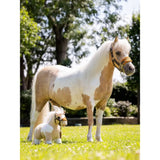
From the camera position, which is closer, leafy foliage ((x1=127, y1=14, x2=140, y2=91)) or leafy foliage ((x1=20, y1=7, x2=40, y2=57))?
leafy foliage ((x1=127, y1=14, x2=140, y2=91))

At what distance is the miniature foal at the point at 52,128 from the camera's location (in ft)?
14.5

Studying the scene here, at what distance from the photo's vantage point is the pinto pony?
4.46 m

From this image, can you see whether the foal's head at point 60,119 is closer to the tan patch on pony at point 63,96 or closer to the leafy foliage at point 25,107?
the tan patch on pony at point 63,96

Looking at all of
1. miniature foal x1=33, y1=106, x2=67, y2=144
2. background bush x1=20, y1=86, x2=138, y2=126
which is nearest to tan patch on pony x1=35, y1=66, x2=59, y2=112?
miniature foal x1=33, y1=106, x2=67, y2=144

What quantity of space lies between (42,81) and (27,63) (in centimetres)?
Result: 1054

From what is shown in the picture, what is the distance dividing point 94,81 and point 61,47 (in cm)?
1091

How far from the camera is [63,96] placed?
5.04 m

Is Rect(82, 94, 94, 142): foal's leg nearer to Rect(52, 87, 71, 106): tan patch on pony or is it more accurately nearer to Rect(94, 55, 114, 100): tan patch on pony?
Rect(94, 55, 114, 100): tan patch on pony

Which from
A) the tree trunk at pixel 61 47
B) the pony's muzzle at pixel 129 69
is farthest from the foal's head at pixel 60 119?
the tree trunk at pixel 61 47

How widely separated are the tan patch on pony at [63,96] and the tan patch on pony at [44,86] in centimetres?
38

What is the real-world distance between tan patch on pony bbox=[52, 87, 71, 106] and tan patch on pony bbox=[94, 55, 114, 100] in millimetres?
606

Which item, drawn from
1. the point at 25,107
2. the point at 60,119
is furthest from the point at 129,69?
the point at 25,107
